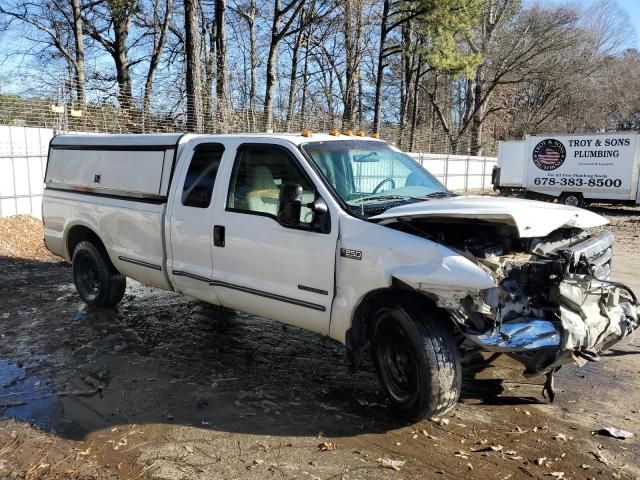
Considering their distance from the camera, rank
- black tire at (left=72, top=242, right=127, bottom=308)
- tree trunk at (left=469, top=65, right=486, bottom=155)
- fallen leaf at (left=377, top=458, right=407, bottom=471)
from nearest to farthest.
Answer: fallen leaf at (left=377, top=458, right=407, bottom=471)
black tire at (left=72, top=242, right=127, bottom=308)
tree trunk at (left=469, top=65, right=486, bottom=155)

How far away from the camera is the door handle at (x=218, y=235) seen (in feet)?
16.1

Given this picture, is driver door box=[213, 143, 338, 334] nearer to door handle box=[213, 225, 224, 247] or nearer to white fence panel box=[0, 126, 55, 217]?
door handle box=[213, 225, 224, 247]

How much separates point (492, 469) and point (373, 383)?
1.39 meters

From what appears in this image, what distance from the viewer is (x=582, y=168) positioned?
65.2ft

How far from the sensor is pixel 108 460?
11.4ft

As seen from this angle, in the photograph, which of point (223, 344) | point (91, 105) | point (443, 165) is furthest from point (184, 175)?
point (443, 165)

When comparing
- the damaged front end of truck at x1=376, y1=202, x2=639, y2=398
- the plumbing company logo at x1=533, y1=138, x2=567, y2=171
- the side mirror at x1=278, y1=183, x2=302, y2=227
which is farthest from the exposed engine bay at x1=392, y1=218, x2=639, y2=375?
the plumbing company logo at x1=533, y1=138, x2=567, y2=171

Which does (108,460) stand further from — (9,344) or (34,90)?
(34,90)

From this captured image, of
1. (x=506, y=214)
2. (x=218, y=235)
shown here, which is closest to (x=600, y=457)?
(x=506, y=214)

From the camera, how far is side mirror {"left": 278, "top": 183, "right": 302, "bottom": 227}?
4.09 metres

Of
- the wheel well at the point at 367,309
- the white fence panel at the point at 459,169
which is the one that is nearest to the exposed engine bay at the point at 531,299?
the wheel well at the point at 367,309

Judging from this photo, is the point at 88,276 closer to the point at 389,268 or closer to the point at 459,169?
the point at 389,268

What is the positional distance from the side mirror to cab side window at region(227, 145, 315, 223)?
7.7 inches

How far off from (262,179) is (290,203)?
0.78 metres
